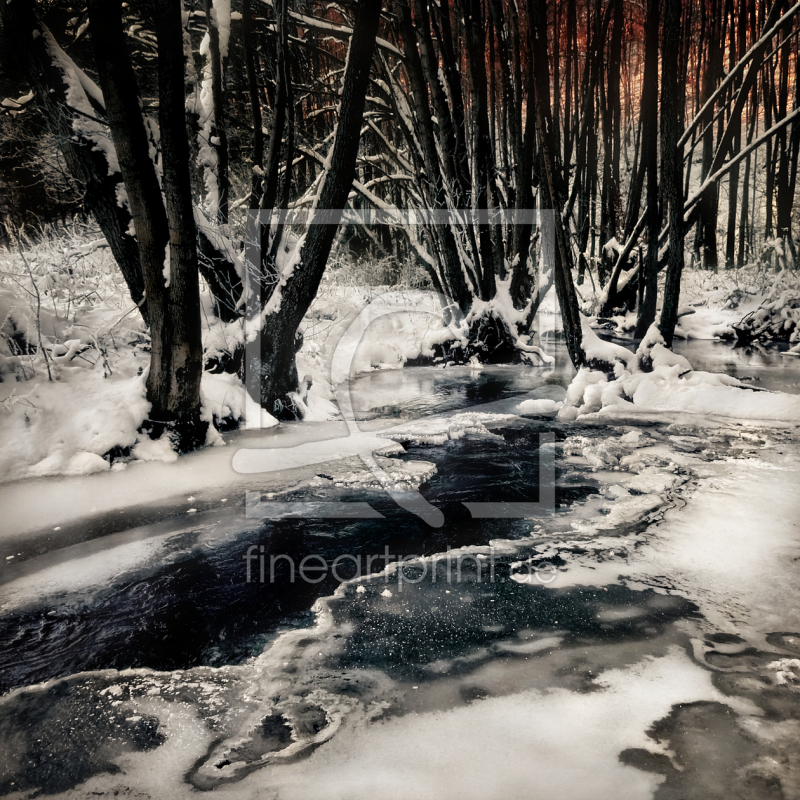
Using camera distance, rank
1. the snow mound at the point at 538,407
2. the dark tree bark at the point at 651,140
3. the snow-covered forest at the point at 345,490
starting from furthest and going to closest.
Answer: the dark tree bark at the point at 651,140
the snow mound at the point at 538,407
the snow-covered forest at the point at 345,490

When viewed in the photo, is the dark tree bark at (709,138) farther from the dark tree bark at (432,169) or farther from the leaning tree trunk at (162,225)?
the leaning tree trunk at (162,225)

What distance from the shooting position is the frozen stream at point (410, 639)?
5.31 feet

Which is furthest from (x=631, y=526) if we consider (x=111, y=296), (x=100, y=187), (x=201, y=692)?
(x=111, y=296)

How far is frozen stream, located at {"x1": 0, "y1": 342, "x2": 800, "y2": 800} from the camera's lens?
1619 millimetres

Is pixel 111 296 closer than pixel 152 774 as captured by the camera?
No

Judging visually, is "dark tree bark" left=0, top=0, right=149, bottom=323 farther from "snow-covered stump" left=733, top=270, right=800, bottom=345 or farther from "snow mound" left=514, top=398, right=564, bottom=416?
"snow-covered stump" left=733, top=270, right=800, bottom=345

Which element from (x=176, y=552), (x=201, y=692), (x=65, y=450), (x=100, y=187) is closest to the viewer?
(x=201, y=692)

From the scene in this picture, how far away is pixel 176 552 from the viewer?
3.03 metres

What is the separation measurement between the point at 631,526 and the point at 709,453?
70.2 inches

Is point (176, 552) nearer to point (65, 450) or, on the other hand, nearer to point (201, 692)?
point (201, 692)

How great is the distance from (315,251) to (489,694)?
461 centimetres

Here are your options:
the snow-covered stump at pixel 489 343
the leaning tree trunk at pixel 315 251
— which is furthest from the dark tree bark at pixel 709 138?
the leaning tree trunk at pixel 315 251

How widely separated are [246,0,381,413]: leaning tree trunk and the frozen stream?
1.90 meters

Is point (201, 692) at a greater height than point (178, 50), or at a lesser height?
lesser
